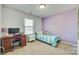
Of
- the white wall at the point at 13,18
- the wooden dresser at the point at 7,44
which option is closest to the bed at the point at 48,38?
the white wall at the point at 13,18

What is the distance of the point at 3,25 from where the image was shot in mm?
1396

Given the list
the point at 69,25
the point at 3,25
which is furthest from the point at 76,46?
the point at 3,25

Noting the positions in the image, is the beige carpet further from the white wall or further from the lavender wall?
the white wall

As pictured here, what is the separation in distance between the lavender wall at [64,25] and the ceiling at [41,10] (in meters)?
0.09

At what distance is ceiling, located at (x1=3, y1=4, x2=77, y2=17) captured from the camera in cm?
134

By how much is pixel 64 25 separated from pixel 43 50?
616 millimetres

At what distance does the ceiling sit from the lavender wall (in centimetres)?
9

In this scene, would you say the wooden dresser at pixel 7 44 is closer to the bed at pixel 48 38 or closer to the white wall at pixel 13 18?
the white wall at pixel 13 18

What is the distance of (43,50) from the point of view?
1.48 metres

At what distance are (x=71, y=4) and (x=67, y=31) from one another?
485 mm

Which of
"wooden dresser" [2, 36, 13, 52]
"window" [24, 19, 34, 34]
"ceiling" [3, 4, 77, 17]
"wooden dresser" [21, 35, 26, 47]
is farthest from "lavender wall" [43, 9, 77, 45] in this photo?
"wooden dresser" [2, 36, 13, 52]

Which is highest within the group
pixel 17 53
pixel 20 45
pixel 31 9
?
pixel 31 9

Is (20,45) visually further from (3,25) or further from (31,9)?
(31,9)

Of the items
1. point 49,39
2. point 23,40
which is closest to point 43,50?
point 49,39
